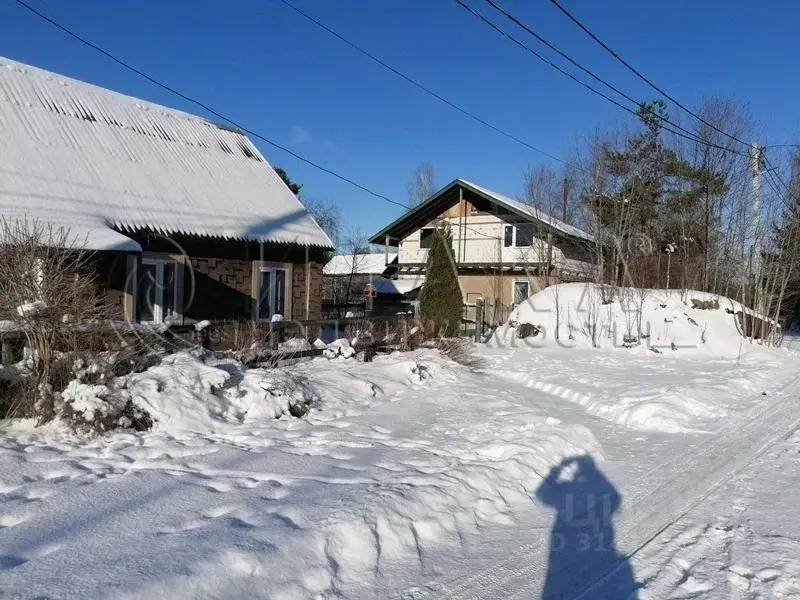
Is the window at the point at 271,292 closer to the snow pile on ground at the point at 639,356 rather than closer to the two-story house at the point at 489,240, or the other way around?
the snow pile on ground at the point at 639,356

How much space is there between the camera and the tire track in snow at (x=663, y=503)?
13.6 feet

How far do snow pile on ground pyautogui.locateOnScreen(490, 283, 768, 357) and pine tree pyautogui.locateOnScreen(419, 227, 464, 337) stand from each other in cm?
373

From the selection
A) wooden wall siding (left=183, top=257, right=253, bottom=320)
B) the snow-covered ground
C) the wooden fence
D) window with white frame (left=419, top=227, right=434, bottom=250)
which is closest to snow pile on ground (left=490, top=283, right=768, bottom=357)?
wooden wall siding (left=183, top=257, right=253, bottom=320)

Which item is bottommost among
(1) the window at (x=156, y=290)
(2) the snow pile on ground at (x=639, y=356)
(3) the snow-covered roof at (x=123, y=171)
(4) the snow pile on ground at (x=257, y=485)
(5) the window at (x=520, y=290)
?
(4) the snow pile on ground at (x=257, y=485)

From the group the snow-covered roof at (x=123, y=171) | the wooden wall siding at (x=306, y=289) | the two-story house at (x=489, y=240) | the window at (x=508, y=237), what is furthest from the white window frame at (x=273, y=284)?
the window at (x=508, y=237)

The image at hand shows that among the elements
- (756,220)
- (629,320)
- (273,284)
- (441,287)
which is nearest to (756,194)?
(756,220)

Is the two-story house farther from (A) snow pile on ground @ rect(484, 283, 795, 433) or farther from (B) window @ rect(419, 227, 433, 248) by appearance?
(A) snow pile on ground @ rect(484, 283, 795, 433)

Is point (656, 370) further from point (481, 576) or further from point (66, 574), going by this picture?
point (66, 574)

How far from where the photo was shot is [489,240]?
3178 cm

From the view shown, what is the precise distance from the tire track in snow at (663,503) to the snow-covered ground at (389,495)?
0.07 ft

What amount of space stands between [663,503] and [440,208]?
28284 millimetres

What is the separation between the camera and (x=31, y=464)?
18.2ft

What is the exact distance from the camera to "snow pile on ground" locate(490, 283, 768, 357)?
18.7 meters

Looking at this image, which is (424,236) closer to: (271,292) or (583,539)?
(271,292)
